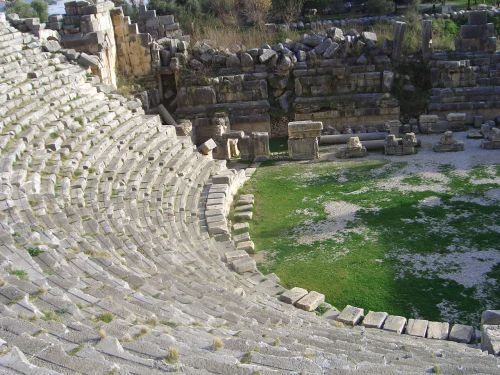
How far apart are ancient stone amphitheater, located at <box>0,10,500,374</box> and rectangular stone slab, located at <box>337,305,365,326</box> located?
42cm

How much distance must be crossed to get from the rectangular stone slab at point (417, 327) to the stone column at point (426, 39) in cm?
1429

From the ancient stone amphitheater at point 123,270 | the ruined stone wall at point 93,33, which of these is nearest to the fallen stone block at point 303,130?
the ancient stone amphitheater at point 123,270

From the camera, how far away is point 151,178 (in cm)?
1395

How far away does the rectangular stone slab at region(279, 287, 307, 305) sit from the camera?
10.2m

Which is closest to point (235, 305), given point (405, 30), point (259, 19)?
point (405, 30)

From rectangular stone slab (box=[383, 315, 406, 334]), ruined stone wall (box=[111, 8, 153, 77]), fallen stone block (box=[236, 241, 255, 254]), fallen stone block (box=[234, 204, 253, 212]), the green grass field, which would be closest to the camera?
rectangular stone slab (box=[383, 315, 406, 334])

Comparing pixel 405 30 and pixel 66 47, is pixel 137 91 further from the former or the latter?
pixel 405 30

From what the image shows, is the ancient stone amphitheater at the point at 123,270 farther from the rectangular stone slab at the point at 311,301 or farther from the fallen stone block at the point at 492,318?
the fallen stone block at the point at 492,318

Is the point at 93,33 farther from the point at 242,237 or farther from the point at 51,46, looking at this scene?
the point at 242,237

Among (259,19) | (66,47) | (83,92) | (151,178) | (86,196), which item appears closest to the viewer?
(86,196)

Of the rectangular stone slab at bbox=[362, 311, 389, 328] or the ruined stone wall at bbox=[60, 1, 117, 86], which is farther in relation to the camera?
the ruined stone wall at bbox=[60, 1, 117, 86]

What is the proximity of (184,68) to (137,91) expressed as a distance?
1.84 metres

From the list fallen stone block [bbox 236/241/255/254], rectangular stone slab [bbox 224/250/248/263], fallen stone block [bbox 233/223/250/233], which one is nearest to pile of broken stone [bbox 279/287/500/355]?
rectangular stone slab [bbox 224/250/248/263]

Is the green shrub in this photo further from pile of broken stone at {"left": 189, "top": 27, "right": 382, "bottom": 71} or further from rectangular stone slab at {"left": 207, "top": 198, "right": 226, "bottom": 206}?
pile of broken stone at {"left": 189, "top": 27, "right": 382, "bottom": 71}
